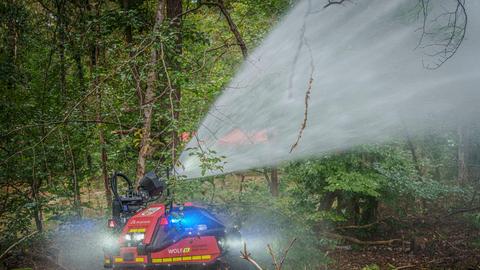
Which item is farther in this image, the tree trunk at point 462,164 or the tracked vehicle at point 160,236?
the tree trunk at point 462,164

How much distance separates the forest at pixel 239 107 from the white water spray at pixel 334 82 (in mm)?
33

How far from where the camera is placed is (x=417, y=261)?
401 inches

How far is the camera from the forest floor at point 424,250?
9391mm

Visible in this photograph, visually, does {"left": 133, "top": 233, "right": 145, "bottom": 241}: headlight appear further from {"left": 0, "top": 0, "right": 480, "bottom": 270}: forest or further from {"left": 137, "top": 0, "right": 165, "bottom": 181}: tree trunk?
{"left": 137, "top": 0, "right": 165, "bottom": 181}: tree trunk

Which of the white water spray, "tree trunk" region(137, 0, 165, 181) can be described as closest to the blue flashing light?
"tree trunk" region(137, 0, 165, 181)

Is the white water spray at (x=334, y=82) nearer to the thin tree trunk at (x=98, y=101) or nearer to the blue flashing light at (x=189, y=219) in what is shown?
the blue flashing light at (x=189, y=219)

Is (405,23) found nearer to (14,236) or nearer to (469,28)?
(469,28)

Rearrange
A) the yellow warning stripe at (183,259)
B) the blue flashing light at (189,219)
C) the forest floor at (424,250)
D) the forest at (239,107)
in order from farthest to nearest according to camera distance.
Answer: the forest floor at (424,250) → the forest at (239,107) → the blue flashing light at (189,219) → the yellow warning stripe at (183,259)

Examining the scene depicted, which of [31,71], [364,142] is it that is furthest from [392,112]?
[31,71]

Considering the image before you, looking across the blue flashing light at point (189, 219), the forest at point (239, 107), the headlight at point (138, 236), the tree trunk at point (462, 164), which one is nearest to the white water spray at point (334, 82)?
the forest at point (239, 107)

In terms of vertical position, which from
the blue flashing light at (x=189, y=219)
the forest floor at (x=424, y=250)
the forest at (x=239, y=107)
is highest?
the forest at (x=239, y=107)

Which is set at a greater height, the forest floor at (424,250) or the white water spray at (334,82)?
the white water spray at (334,82)

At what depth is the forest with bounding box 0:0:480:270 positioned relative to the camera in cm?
714

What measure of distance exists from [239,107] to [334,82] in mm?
2011
